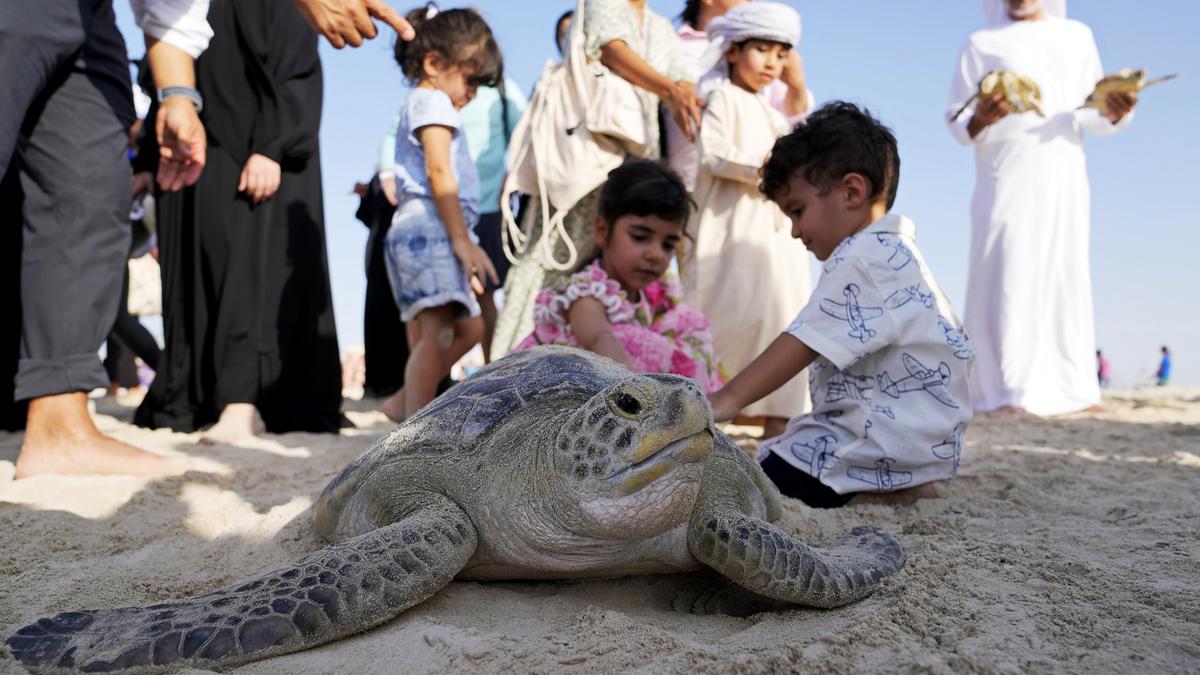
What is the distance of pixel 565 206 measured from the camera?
12.5ft

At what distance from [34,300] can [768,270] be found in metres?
2.95

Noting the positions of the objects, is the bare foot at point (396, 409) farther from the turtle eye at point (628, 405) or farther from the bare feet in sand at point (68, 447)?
the turtle eye at point (628, 405)

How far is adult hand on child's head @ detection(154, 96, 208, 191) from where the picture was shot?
9.05ft

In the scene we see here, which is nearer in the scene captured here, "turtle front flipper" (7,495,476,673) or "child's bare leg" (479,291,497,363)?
"turtle front flipper" (7,495,476,673)

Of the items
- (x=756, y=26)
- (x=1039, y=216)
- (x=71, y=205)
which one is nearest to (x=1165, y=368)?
(x=1039, y=216)

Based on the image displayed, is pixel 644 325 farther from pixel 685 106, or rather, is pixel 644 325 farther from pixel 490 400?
pixel 490 400

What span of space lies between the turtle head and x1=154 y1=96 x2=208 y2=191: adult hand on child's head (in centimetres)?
215

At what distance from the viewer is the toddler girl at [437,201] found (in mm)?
3655

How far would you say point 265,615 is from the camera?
4.07ft

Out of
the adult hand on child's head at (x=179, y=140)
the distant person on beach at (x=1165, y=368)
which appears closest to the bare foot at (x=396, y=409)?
the adult hand on child's head at (x=179, y=140)

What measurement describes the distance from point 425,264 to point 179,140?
1.18 m

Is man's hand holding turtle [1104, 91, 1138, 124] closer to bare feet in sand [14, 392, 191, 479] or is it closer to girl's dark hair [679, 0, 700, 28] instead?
girl's dark hair [679, 0, 700, 28]

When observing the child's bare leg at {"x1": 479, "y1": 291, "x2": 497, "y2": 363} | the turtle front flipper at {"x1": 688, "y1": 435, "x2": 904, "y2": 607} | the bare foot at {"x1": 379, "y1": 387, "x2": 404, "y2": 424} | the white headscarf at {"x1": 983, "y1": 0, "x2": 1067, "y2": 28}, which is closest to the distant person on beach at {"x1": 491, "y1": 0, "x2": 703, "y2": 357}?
the child's bare leg at {"x1": 479, "y1": 291, "x2": 497, "y2": 363}

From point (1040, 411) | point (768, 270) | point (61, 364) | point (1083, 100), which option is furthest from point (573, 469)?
point (1083, 100)
